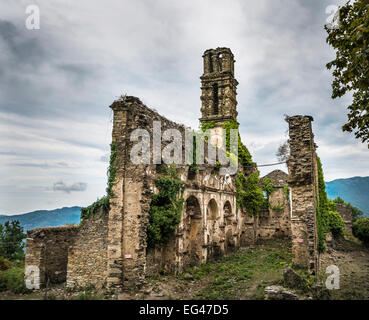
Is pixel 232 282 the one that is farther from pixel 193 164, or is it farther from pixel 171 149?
pixel 171 149

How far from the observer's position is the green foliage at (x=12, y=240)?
26391mm

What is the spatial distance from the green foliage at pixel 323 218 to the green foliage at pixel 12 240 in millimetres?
24295

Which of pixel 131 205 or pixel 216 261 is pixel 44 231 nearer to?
pixel 131 205

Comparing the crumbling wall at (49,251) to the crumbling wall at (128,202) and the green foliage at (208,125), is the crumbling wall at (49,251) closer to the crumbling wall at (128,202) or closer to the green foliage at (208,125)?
the crumbling wall at (128,202)

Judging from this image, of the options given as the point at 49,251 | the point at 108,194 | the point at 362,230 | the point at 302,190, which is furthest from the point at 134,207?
the point at 362,230

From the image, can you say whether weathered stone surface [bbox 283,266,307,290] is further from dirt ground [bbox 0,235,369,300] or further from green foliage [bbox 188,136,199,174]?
green foliage [bbox 188,136,199,174]

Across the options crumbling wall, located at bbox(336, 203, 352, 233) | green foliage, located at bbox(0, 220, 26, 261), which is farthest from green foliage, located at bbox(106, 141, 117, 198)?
crumbling wall, located at bbox(336, 203, 352, 233)

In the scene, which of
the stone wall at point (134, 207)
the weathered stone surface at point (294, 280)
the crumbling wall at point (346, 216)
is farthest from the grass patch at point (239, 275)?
the crumbling wall at point (346, 216)

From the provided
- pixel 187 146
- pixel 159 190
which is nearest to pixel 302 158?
pixel 187 146

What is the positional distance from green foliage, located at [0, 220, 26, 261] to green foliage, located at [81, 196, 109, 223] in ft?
59.4

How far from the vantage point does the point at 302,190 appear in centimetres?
1428

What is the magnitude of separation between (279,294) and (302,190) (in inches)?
243

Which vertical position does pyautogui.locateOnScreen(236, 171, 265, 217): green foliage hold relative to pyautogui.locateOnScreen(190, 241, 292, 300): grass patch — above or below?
above

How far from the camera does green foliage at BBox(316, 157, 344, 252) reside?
50.9ft
